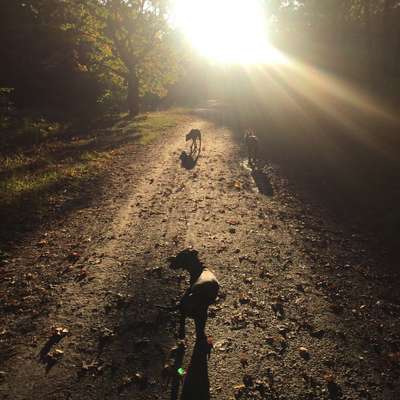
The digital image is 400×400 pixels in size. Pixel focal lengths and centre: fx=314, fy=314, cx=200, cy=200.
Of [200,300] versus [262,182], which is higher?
[200,300]

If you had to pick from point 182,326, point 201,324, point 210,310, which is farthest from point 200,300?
point 210,310

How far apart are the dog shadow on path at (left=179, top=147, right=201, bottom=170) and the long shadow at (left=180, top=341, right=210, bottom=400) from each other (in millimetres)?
9155

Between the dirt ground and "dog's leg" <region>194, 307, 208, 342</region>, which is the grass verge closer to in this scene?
the dirt ground

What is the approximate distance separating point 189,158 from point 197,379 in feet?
35.7

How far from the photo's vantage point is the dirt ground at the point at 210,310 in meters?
4.05

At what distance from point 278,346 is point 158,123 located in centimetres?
1945

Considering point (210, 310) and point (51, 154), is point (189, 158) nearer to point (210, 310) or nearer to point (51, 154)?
point (51, 154)

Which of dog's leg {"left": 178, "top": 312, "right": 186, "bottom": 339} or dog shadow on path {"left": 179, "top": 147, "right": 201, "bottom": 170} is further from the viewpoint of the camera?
dog shadow on path {"left": 179, "top": 147, "right": 201, "bottom": 170}

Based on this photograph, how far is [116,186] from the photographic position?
1065 centimetres

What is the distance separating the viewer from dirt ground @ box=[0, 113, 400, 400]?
4051 mm

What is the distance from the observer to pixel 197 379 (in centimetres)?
409

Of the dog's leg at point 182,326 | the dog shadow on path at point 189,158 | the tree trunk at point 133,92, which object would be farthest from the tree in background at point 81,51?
the dog's leg at point 182,326

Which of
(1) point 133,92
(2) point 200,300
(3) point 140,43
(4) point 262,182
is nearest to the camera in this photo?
(2) point 200,300

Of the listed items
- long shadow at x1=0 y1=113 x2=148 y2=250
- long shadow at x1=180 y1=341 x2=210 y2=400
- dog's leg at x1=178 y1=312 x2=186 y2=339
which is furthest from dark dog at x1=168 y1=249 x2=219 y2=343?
long shadow at x1=0 y1=113 x2=148 y2=250
